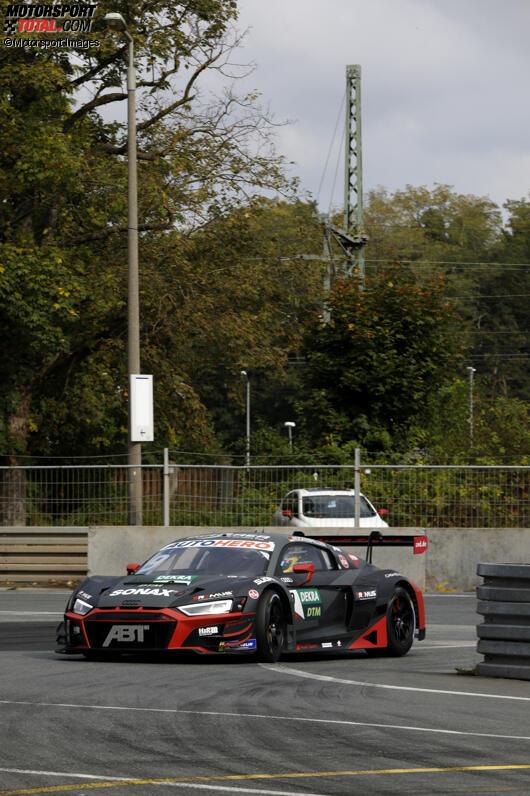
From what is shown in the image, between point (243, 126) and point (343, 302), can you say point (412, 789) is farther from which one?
point (243, 126)

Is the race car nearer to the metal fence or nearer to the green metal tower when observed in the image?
the metal fence

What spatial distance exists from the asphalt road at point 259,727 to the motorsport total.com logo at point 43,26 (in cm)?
1909

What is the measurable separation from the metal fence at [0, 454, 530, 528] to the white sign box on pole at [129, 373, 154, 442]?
2.23 feet

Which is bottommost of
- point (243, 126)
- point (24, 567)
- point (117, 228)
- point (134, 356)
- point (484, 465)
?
point (24, 567)

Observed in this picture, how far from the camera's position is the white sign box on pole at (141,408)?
883 inches

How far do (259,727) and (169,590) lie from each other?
380 cm

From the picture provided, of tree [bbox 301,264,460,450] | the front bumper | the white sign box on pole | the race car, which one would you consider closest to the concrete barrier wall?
the white sign box on pole

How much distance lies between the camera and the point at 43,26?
28.7 metres

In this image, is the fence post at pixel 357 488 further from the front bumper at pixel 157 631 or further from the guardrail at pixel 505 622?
the guardrail at pixel 505 622

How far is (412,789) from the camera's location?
19.9 ft

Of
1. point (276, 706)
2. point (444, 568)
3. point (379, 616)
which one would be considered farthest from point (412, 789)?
point (444, 568)

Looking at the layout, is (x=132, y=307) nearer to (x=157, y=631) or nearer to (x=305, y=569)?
(x=305, y=569)

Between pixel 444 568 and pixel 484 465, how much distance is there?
1762mm

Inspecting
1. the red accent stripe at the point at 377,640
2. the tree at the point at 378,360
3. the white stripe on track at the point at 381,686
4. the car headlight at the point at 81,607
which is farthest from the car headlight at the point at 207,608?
the tree at the point at 378,360
